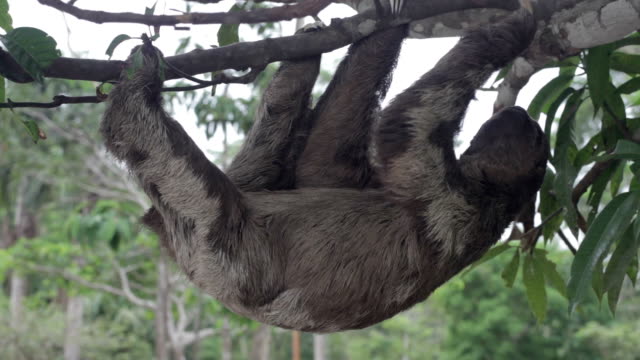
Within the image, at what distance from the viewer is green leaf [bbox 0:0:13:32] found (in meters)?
3.33

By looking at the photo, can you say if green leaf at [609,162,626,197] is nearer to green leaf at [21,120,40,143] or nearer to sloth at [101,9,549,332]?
sloth at [101,9,549,332]

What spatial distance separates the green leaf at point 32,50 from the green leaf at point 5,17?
461 millimetres

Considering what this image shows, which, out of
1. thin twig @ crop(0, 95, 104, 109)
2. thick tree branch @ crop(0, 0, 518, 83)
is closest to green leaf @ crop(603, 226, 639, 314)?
thick tree branch @ crop(0, 0, 518, 83)

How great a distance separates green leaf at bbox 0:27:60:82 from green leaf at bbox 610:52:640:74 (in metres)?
3.16

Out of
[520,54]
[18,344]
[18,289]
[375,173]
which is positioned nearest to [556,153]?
[520,54]

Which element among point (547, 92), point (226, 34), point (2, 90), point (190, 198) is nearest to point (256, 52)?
point (190, 198)

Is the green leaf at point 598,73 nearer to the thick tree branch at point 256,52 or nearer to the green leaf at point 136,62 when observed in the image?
the thick tree branch at point 256,52

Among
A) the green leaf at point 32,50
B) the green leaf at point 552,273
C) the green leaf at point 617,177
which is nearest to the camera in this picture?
the green leaf at point 32,50

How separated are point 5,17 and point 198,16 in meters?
0.95

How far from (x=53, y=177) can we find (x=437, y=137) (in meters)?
18.0

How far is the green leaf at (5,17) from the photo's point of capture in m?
3.33

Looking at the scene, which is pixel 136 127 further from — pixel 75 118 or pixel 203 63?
pixel 75 118

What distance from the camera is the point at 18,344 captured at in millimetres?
26062

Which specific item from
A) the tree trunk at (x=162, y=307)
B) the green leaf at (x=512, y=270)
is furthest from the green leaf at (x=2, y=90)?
the tree trunk at (x=162, y=307)
